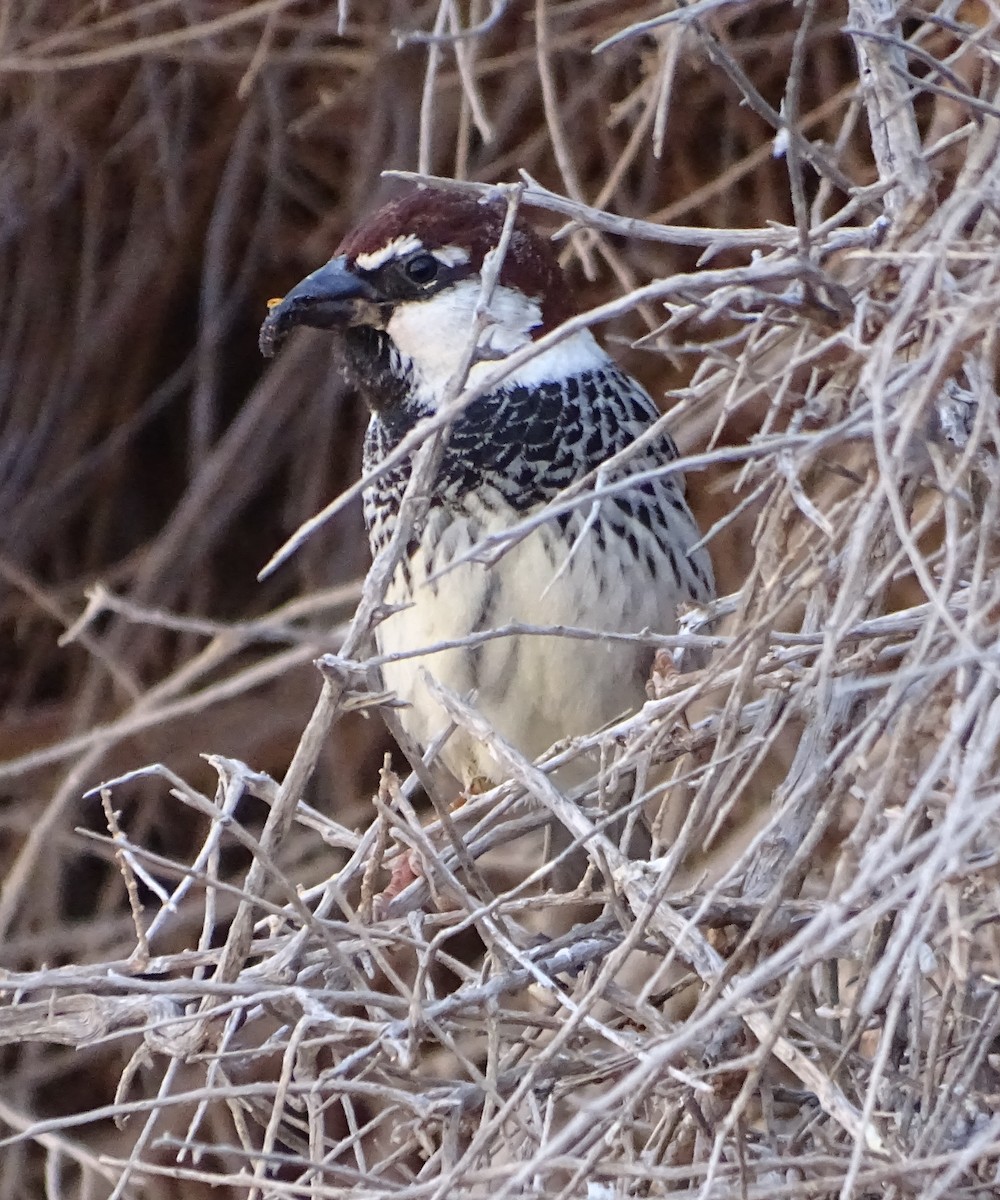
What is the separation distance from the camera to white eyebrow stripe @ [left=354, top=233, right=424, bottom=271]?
1.29m

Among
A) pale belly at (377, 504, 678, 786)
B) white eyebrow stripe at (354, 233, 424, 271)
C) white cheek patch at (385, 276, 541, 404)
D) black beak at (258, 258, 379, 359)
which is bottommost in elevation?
pale belly at (377, 504, 678, 786)

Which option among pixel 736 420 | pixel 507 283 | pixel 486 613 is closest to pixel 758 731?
pixel 486 613

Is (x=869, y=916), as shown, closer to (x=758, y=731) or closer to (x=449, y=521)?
(x=758, y=731)

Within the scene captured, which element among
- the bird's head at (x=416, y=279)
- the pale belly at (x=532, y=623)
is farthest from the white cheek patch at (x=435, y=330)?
the pale belly at (x=532, y=623)

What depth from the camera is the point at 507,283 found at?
1.36m

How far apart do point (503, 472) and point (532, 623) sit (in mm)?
112

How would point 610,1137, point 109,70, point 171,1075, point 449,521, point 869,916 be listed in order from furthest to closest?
point 109,70 → point 449,521 → point 171,1075 → point 610,1137 → point 869,916

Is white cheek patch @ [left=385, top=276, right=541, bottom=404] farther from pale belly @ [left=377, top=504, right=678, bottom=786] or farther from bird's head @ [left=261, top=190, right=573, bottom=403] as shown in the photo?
pale belly @ [left=377, top=504, right=678, bottom=786]

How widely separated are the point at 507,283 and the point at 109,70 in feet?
2.13

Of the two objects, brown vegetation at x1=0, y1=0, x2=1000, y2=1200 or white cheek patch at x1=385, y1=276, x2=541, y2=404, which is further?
white cheek patch at x1=385, y1=276, x2=541, y2=404

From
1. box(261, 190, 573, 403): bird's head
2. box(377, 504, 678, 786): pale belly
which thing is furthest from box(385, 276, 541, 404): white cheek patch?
box(377, 504, 678, 786): pale belly

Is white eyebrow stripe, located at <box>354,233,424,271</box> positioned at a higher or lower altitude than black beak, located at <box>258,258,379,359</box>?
higher

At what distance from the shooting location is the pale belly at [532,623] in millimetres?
1271

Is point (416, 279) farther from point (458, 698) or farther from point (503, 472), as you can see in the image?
point (458, 698)
